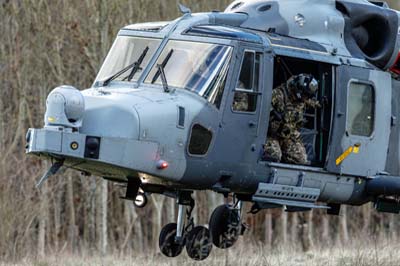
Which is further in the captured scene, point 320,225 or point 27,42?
point 320,225

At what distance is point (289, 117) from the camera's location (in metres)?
14.3

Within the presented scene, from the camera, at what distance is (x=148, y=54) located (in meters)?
13.9

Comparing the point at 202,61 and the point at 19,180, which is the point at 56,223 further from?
the point at 202,61

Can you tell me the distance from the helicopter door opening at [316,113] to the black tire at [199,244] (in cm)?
156

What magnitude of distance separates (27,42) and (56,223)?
4.85 meters

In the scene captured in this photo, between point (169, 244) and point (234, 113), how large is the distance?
2.11 m

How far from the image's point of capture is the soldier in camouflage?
1424 centimetres

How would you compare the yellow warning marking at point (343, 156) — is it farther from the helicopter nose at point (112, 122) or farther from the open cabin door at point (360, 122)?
the helicopter nose at point (112, 122)

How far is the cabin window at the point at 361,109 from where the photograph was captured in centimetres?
1480

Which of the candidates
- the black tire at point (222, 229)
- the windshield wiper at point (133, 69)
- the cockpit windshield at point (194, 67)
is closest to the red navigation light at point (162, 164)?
the cockpit windshield at point (194, 67)

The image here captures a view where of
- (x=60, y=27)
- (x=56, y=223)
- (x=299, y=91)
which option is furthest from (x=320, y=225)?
(x=299, y=91)

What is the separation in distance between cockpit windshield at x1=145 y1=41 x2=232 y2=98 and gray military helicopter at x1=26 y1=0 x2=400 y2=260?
0.5 inches

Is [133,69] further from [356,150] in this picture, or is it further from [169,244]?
[356,150]

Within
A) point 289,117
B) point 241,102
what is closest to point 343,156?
point 289,117
